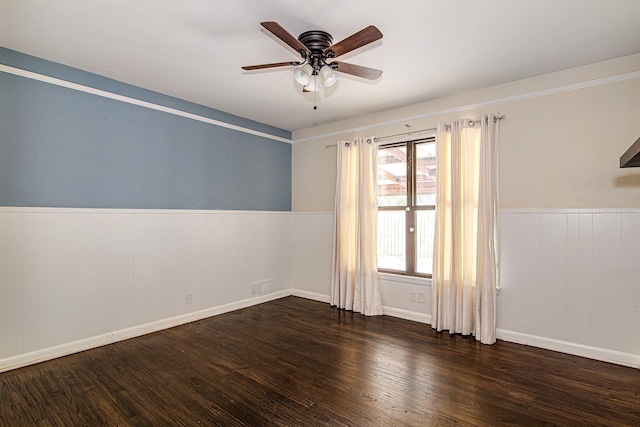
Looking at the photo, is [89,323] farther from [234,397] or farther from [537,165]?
[537,165]

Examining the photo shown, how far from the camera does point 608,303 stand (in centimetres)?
294

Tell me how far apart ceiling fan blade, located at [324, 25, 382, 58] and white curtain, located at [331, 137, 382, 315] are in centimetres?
219

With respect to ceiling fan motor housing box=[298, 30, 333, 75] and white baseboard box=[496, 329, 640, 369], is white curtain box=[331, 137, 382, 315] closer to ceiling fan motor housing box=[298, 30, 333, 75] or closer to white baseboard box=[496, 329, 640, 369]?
white baseboard box=[496, 329, 640, 369]

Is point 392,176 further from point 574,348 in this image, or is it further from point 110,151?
point 110,151

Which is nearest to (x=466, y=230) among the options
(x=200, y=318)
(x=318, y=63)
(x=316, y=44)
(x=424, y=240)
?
(x=424, y=240)

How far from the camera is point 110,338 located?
10.9ft

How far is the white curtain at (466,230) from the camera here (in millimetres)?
3424

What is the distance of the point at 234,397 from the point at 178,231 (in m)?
2.20

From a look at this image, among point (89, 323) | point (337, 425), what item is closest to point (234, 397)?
point (337, 425)

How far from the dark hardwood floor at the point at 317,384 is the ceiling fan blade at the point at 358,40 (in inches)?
96.4

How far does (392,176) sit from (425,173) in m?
0.46

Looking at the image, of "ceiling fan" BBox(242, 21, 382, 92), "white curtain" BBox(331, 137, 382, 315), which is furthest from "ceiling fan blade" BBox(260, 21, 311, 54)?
"white curtain" BBox(331, 137, 382, 315)

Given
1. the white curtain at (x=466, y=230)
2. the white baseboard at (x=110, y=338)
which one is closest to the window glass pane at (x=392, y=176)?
the white curtain at (x=466, y=230)

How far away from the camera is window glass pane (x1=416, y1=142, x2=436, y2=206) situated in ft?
13.3
